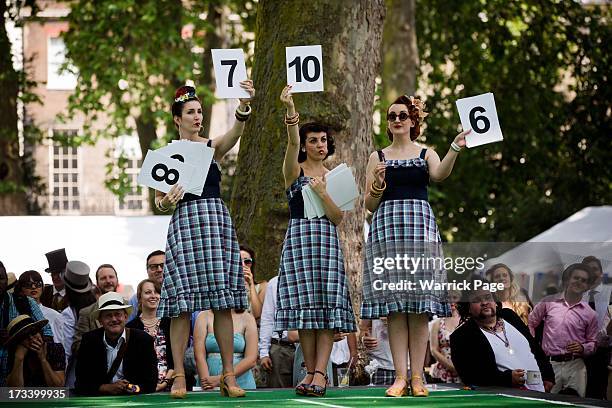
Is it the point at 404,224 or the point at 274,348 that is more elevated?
the point at 404,224

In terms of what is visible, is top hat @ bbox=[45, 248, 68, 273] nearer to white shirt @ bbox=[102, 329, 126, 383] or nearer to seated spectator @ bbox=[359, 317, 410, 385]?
seated spectator @ bbox=[359, 317, 410, 385]

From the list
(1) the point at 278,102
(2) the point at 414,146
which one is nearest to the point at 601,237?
(1) the point at 278,102

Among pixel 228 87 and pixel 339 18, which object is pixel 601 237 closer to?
pixel 339 18

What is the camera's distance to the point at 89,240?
1958 cm

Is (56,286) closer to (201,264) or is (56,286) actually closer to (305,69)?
(201,264)

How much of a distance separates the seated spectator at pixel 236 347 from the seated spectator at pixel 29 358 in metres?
1.11

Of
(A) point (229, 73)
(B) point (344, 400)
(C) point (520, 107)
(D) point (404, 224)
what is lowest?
(B) point (344, 400)

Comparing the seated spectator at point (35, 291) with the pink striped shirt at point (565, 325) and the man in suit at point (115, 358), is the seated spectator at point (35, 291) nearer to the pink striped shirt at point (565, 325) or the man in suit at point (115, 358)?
the man in suit at point (115, 358)

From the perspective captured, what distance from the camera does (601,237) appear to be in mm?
18469

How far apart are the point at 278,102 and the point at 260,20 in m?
1.01

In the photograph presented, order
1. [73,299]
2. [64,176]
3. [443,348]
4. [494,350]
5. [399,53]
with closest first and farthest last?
[494,350]
[73,299]
[443,348]
[399,53]
[64,176]

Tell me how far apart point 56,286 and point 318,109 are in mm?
3064

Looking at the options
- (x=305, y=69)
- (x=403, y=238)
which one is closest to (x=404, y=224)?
(x=403, y=238)

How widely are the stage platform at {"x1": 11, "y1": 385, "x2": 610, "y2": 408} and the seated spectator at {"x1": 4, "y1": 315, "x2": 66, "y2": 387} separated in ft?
1.99
